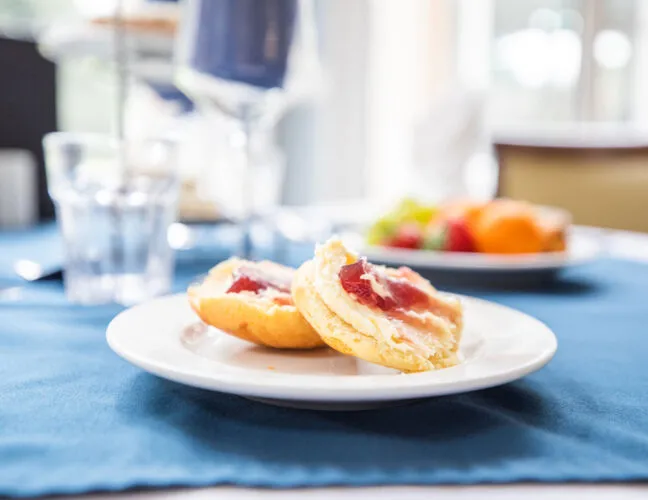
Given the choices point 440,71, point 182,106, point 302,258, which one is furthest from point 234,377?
point 440,71

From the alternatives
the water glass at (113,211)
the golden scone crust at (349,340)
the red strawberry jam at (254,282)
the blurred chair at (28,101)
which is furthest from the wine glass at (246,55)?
the blurred chair at (28,101)

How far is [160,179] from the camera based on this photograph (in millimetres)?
1078

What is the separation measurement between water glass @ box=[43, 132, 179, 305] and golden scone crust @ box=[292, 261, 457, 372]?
491mm

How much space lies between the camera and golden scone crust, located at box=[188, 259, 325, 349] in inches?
24.0

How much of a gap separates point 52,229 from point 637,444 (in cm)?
153

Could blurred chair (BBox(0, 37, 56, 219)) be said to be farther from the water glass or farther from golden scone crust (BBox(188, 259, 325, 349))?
golden scone crust (BBox(188, 259, 325, 349))

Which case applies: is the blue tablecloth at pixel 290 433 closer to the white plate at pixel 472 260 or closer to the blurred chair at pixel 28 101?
the white plate at pixel 472 260

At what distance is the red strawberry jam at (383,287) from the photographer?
0.57m

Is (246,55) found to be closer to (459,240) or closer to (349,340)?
(459,240)

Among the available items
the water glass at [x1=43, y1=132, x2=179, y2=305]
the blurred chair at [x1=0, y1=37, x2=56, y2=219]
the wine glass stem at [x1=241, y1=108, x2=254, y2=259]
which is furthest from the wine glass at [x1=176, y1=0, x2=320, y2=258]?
the blurred chair at [x1=0, y1=37, x2=56, y2=219]

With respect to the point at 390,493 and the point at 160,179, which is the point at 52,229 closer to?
the point at 160,179

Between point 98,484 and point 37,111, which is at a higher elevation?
point 37,111

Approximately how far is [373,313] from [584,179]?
201cm

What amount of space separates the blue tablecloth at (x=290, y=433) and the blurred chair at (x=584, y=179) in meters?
1.75
